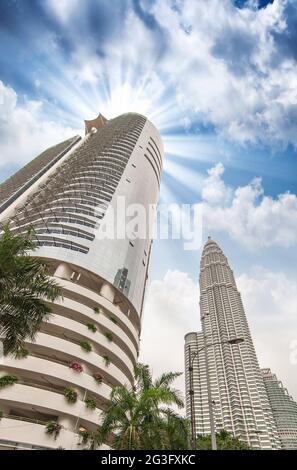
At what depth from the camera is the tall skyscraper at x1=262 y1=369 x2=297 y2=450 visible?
129125 millimetres

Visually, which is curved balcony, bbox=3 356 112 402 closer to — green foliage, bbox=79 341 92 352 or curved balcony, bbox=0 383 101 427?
curved balcony, bbox=0 383 101 427

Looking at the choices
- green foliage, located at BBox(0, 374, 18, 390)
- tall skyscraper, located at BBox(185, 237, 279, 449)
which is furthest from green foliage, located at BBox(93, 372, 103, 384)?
tall skyscraper, located at BBox(185, 237, 279, 449)

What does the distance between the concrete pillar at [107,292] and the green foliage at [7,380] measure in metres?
15.5

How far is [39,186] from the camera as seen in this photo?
8131 cm

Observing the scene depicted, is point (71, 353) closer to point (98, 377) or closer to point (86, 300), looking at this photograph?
point (98, 377)

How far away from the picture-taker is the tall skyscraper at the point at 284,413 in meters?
129

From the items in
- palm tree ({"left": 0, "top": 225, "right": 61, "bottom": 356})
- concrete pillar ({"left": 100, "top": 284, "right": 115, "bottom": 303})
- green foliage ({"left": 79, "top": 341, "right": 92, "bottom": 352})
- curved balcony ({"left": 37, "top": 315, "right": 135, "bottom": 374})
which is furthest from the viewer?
concrete pillar ({"left": 100, "top": 284, "right": 115, "bottom": 303})

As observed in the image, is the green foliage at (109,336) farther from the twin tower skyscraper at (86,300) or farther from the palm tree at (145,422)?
the palm tree at (145,422)

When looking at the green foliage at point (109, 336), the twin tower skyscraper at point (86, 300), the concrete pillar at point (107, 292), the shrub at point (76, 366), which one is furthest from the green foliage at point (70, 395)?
the concrete pillar at point (107, 292)

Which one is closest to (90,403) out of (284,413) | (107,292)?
(107,292)

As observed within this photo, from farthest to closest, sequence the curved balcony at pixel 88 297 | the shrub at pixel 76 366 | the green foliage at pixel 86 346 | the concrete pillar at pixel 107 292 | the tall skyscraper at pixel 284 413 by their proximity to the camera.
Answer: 1. the tall skyscraper at pixel 284 413
2. the concrete pillar at pixel 107 292
3. the curved balcony at pixel 88 297
4. the green foliage at pixel 86 346
5. the shrub at pixel 76 366

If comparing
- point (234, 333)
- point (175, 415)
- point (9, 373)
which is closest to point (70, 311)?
point (9, 373)

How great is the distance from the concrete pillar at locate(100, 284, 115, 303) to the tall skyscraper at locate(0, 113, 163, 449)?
0.49 feet
